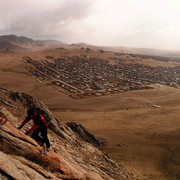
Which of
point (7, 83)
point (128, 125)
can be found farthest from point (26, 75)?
point (128, 125)

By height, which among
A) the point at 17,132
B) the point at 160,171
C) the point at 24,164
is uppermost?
the point at 17,132

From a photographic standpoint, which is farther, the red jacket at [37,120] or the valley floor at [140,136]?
the valley floor at [140,136]

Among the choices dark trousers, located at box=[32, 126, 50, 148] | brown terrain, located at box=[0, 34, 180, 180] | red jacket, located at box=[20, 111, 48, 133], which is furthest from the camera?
brown terrain, located at box=[0, 34, 180, 180]

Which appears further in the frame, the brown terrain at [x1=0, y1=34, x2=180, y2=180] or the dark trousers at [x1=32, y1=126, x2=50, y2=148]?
the brown terrain at [x1=0, y1=34, x2=180, y2=180]

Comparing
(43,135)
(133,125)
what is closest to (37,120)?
(43,135)

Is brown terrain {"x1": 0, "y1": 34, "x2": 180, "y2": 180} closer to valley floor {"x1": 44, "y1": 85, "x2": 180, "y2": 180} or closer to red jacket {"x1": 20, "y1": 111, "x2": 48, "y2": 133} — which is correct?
valley floor {"x1": 44, "y1": 85, "x2": 180, "y2": 180}

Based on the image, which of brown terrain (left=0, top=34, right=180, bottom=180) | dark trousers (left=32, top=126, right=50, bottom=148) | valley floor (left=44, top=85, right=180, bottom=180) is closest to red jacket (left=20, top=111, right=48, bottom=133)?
dark trousers (left=32, top=126, right=50, bottom=148)

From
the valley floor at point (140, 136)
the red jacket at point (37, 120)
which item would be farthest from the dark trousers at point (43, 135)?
the valley floor at point (140, 136)

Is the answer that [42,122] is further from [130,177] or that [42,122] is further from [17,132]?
[130,177]

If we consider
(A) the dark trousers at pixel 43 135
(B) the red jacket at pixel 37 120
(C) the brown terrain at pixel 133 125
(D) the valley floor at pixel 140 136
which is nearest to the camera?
(B) the red jacket at pixel 37 120

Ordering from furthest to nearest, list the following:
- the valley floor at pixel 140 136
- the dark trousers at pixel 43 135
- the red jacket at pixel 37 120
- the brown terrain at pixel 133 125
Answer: the brown terrain at pixel 133 125, the valley floor at pixel 140 136, the dark trousers at pixel 43 135, the red jacket at pixel 37 120

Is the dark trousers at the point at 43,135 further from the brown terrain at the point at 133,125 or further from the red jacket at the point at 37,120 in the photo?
the brown terrain at the point at 133,125
